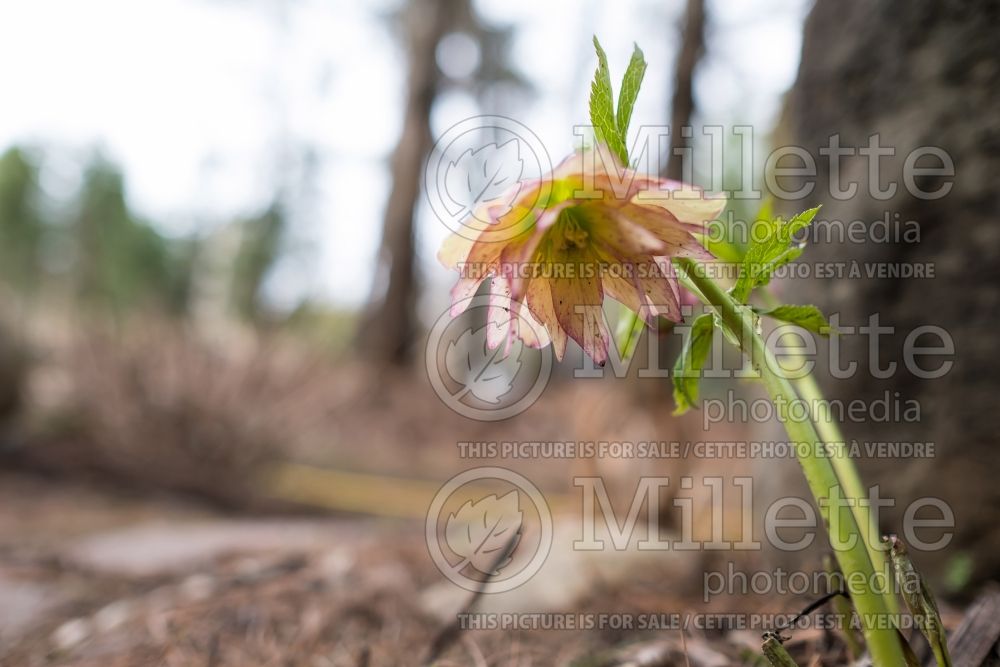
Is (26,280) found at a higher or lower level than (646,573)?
higher

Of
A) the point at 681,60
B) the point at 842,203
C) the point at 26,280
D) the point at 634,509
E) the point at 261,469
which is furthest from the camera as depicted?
the point at 26,280

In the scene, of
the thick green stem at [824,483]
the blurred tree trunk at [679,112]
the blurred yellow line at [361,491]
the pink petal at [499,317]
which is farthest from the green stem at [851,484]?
the blurred yellow line at [361,491]

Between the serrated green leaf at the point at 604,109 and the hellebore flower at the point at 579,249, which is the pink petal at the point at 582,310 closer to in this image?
the hellebore flower at the point at 579,249

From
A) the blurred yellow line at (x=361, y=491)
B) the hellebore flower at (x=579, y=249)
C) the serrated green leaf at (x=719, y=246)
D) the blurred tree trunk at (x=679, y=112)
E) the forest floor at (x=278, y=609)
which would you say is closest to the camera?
the hellebore flower at (x=579, y=249)

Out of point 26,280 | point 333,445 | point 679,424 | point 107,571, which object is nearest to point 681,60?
point 679,424

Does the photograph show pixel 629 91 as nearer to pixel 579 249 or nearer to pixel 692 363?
pixel 579 249

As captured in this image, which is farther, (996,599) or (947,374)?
(947,374)

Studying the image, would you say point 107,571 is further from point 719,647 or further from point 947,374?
point 947,374
